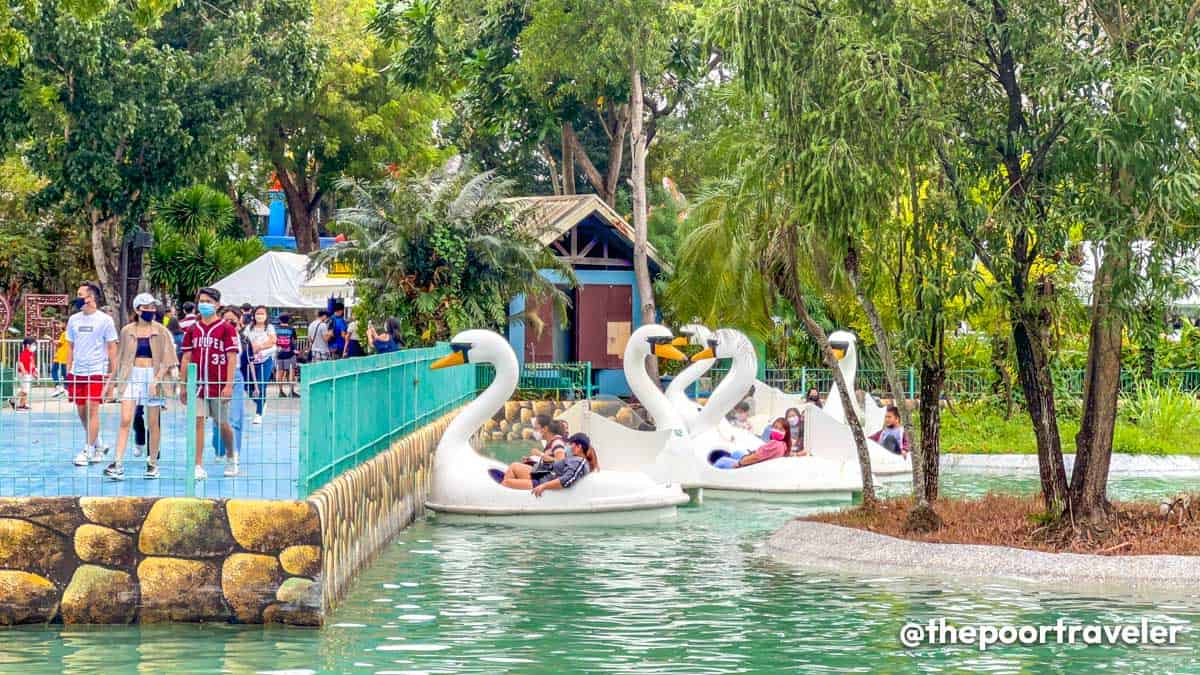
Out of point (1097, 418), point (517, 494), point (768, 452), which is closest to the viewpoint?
point (1097, 418)

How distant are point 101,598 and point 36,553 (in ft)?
2.06

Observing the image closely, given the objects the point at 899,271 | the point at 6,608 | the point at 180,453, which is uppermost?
the point at 899,271

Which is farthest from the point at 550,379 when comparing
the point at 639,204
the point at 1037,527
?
the point at 1037,527

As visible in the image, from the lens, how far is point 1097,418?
649 inches

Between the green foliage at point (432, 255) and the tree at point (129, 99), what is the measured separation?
500 centimetres

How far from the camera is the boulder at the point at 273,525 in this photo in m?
12.7

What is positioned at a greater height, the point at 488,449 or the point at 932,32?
the point at 932,32

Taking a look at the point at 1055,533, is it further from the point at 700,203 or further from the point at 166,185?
the point at 166,185

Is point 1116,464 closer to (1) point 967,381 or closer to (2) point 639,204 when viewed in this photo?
(1) point 967,381

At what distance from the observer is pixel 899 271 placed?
16844 mm

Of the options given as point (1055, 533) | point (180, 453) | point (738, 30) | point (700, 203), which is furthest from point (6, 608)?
point (700, 203)

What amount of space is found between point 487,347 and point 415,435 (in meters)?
A: 1.59

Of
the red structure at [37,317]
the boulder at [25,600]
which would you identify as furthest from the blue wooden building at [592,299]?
the boulder at [25,600]

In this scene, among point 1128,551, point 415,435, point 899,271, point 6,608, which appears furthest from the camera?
point 415,435
